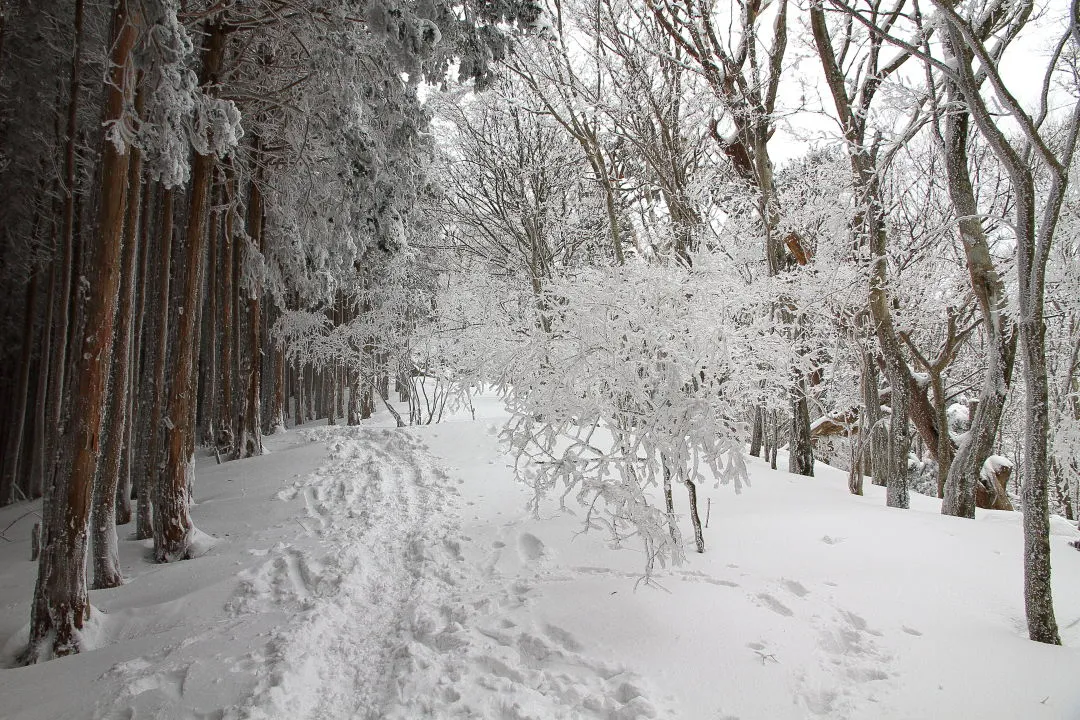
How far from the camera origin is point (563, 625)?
3404 mm

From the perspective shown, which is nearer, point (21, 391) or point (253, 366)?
point (253, 366)

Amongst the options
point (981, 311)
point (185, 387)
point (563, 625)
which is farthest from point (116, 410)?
point (981, 311)

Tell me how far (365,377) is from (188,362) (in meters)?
7.78

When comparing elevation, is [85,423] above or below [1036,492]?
above

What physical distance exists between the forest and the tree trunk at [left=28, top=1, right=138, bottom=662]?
23mm

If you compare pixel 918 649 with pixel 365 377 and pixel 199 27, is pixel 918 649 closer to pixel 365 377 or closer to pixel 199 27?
pixel 199 27

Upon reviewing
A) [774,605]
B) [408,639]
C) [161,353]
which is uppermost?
[161,353]

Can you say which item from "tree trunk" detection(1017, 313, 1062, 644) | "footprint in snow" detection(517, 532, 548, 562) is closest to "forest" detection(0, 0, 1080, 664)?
"tree trunk" detection(1017, 313, 1062, 644)

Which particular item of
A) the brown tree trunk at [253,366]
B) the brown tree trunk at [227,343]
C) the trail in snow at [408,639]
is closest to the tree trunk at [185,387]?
the trail in snow at [408,639]

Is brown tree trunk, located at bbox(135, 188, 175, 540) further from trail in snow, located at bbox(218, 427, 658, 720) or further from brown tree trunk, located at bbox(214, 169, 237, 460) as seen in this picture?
brown tree trunk, located at bbox(214, 169, 237, 460)

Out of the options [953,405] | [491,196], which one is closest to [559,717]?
[491,196]

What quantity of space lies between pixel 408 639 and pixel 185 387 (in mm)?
4141

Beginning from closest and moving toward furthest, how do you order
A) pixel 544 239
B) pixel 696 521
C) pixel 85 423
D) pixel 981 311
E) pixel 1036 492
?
pixel 1036 492 < pixel 85 423 < pixel 696 521 < pixel 981 311 < pixel 544 239

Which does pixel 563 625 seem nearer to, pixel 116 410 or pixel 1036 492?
pixel 1036 492
